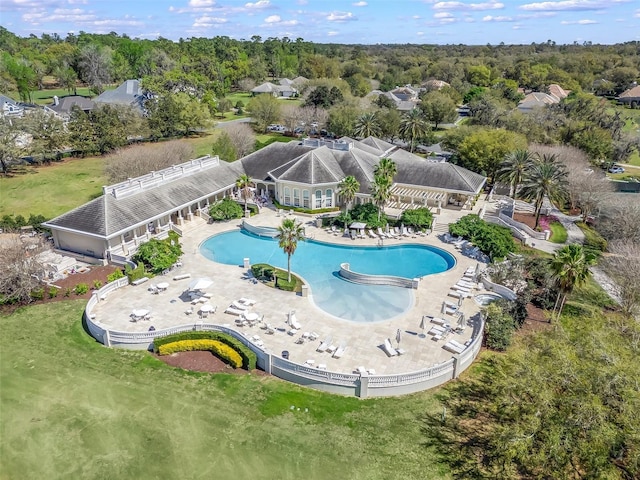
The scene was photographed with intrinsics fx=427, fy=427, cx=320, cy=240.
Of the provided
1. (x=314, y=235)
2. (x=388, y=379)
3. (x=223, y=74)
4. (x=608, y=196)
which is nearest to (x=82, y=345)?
(x=388, y=379)

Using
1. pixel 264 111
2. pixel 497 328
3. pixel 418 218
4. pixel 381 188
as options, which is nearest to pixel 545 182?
pixel 418 218

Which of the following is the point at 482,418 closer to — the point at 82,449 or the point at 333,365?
the point at 333,365

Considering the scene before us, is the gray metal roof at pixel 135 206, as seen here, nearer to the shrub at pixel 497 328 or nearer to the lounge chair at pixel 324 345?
the lounge chair at pixel 324 345

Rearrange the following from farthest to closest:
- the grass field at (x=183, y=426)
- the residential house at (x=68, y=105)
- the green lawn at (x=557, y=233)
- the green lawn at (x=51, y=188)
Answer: the residential house at (x=68, y=105) → the green lawn at (x=51, y=188) → the green lawn at (x=557, y=233) → the grass field at (x=183, y=426)

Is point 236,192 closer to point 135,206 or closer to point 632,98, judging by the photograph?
point 135,206

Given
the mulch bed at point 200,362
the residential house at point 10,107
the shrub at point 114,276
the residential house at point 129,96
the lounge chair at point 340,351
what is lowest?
the mulch bed at point 200,362

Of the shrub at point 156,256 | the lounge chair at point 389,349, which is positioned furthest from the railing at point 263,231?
the lounge chair at point 389,349
